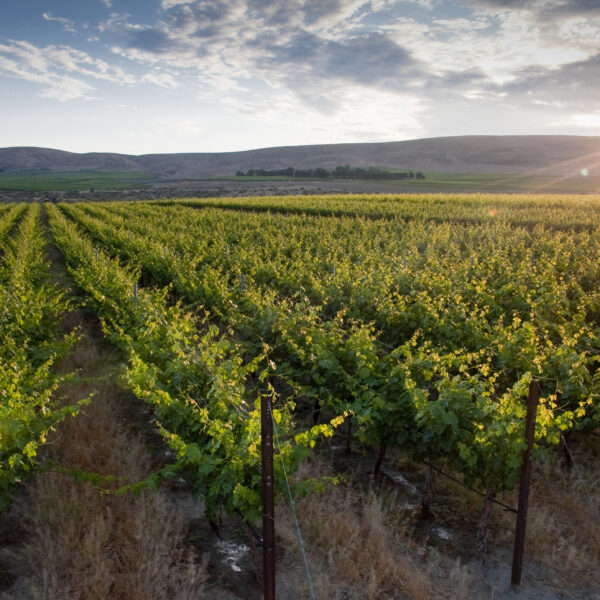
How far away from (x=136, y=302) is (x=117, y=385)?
165 cm

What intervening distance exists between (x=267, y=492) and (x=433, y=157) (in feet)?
517

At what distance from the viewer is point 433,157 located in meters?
150

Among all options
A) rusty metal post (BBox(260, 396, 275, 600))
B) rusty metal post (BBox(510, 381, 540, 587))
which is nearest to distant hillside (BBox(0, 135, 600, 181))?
rusty metal post (BBox(510, 381, 540, 587))

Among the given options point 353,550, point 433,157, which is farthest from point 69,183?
point 353,550

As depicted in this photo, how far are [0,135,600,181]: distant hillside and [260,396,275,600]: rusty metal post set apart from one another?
12615 cm

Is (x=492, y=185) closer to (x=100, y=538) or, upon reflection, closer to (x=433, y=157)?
(x=433, y=157)

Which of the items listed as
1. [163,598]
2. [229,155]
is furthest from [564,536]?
[229,155]

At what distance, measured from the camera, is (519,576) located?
4785 millimetres

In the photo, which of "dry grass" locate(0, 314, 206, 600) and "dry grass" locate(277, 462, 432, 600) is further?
"dry grass" locate(277, 462, 432, 600)

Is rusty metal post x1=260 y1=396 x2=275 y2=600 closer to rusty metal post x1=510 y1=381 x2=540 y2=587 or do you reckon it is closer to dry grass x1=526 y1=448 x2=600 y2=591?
rusty metal post x1=510 y1=381 x2=540 y2=587

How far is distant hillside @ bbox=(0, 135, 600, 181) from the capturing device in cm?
13512

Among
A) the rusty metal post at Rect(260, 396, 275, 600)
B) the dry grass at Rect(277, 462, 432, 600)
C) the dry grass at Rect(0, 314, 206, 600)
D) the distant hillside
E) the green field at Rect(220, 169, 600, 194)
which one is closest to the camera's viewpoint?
the rusty metal post at Rect(260, 396, 275, 600)

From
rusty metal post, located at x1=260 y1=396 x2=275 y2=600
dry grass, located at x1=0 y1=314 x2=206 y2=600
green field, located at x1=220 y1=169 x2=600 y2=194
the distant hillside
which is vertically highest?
the distant hillside

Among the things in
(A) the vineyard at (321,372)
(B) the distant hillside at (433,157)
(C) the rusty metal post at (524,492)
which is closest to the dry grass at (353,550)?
(A) the vineyard at (321,372)
